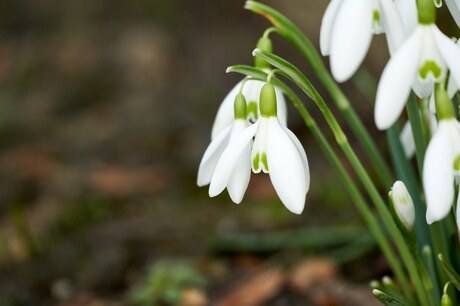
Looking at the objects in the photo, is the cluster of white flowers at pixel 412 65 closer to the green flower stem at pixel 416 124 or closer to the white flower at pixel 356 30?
the white flower at pixel 356 30

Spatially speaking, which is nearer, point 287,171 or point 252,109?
point 287,171

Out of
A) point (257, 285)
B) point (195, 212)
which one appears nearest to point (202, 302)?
point (257, 285)

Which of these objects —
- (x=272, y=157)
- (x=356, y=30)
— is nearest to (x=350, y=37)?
(x=356, y=30)

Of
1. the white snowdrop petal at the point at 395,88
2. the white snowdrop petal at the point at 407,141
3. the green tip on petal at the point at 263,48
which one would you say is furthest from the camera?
the white snowdrop petal at the point at 407,141

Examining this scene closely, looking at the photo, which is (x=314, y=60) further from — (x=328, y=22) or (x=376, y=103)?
(x=376, y=103)

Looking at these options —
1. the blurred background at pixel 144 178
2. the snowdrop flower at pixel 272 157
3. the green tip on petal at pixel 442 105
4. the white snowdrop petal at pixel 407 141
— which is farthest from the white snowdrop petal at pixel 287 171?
the blurred background at pixel 144 178

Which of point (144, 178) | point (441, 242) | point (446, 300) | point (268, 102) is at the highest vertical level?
point (144, 178)

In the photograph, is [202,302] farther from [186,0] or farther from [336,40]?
[186,0]

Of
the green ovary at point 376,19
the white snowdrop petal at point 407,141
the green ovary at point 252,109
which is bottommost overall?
the white snowdrop petal at point 407,141
